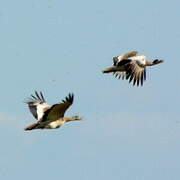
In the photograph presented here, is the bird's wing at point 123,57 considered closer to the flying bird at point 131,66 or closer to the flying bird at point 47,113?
the flying bird at point 131,66

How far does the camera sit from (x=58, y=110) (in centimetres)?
2412

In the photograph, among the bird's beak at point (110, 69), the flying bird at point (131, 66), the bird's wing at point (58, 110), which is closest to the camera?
the bird's wing at point (58, 110)

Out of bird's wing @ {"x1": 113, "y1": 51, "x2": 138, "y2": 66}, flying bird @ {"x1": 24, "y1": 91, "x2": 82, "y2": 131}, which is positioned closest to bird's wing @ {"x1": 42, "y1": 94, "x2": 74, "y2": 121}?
A: flying bird @ {"x1": 24, "y1": 91, "x2": 82, "y2": 131}

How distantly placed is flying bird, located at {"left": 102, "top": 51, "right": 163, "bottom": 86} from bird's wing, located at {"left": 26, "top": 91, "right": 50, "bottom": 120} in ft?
10.1

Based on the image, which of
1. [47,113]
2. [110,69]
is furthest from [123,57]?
[47,113]

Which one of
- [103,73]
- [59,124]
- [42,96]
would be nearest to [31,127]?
[59,124]

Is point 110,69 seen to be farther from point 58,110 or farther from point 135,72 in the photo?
point 58,110

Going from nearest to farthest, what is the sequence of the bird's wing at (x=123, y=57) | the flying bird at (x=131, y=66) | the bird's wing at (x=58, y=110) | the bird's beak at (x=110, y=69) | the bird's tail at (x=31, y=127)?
the bird's wing at (x=58, y=110), the bird's tail at (x=31, y=127), the flying bird at (x=131, y=66), the bird's beak at (x=110, y=69), the bird's wing at (x=123, y=57)

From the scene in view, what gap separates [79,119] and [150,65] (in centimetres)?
409

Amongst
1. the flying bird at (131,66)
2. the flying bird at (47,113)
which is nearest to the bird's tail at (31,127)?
the flying bird at (47,113)

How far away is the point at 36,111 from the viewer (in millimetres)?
26406

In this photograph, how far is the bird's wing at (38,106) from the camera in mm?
26109

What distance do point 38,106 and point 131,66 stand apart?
371cm

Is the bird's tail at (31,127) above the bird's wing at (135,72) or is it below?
below
